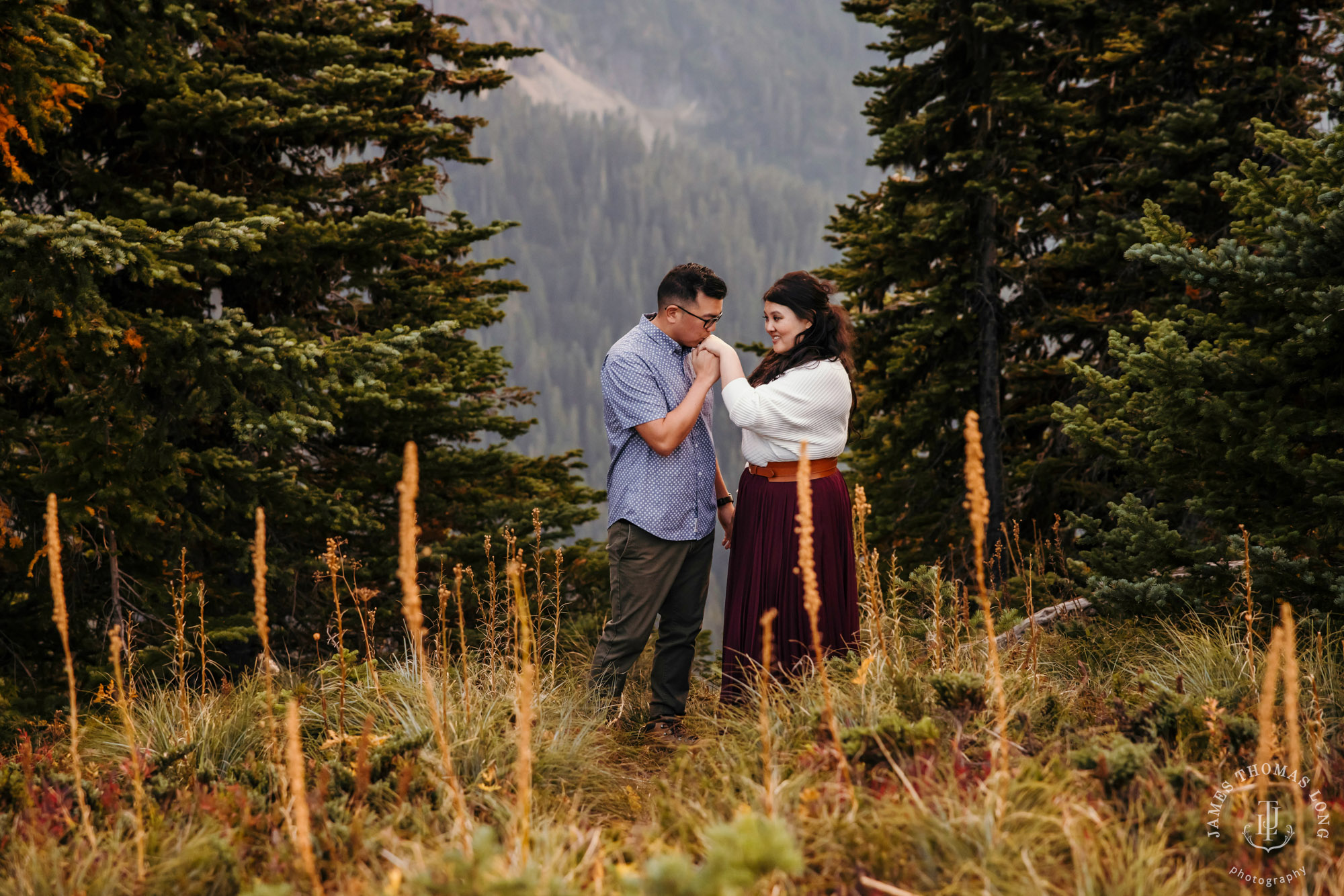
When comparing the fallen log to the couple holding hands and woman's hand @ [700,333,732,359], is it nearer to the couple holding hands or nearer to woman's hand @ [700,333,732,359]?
the couple holding hands

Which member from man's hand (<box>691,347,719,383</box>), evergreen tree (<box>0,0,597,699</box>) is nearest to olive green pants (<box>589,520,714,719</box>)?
man's hand (<box>691,347,719,383</box>)

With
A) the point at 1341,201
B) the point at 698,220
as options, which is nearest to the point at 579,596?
the point at 1341,201

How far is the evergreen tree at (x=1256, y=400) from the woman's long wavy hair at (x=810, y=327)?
1.61 metres

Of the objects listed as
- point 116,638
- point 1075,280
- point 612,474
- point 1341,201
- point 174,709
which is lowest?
point 174,709

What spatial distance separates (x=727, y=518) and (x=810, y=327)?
1.20 meters

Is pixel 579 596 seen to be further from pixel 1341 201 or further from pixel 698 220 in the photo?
pixel 698 220

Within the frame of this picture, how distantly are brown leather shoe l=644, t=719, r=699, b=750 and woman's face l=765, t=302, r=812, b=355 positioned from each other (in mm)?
1979

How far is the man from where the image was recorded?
391 centimetres

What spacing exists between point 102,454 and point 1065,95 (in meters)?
10.8

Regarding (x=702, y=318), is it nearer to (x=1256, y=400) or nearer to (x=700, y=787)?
(x=700, y=787)

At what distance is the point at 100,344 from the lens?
536 centimetres

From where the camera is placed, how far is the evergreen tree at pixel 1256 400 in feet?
12.7

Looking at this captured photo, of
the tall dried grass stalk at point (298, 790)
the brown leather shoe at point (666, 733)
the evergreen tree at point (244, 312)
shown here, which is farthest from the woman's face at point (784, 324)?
the evergreen tree at point (244, 312)

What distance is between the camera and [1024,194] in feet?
30.8
